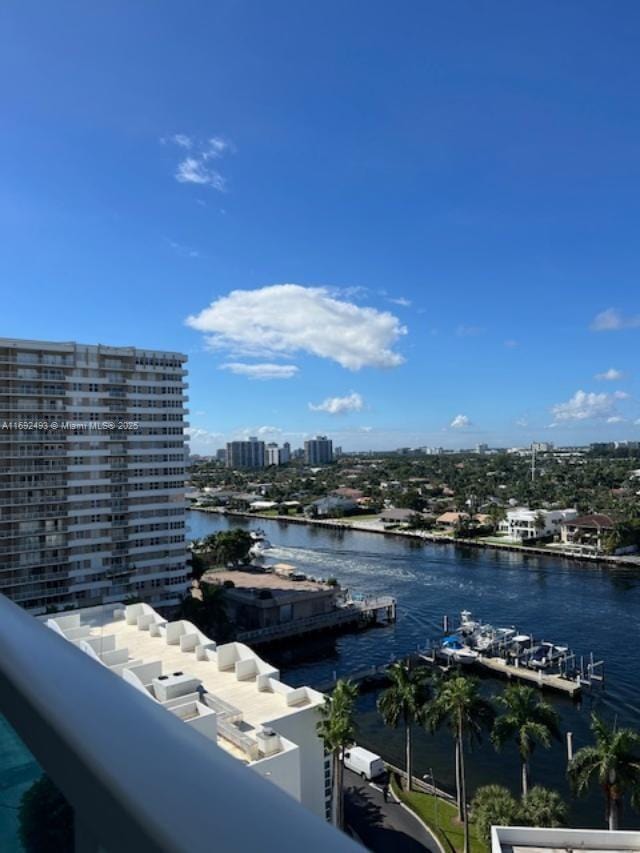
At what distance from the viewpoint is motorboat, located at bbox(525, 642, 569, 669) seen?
19047mm

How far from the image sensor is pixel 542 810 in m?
9.14

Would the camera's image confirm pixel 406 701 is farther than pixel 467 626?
No

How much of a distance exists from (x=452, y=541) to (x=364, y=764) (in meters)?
29.2

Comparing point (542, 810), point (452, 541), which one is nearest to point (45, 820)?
point (542, 810)

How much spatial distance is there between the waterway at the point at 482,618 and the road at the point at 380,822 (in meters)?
1.56

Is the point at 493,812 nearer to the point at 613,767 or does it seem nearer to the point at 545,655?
the point at 613,767

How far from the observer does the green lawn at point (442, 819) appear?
1009 centimetres

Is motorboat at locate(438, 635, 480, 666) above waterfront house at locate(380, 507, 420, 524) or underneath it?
underneath

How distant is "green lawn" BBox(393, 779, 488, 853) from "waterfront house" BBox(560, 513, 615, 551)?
26571 millimetres

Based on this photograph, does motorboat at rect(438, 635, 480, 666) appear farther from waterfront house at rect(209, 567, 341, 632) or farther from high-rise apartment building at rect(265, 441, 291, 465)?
high-rise apartment building at rect(265, 441, 291, 465)

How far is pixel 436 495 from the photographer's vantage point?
60.6 metres

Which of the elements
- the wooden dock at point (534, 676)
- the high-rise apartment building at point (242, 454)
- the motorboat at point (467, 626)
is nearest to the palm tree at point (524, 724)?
the wooden dock at point (534, 676)

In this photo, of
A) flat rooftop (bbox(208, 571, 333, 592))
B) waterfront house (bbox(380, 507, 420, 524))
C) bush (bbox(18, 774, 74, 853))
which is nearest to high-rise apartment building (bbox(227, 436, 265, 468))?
waterfront house (bbox(380, 507, 420, 524))

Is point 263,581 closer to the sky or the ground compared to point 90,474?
closer to the ground
